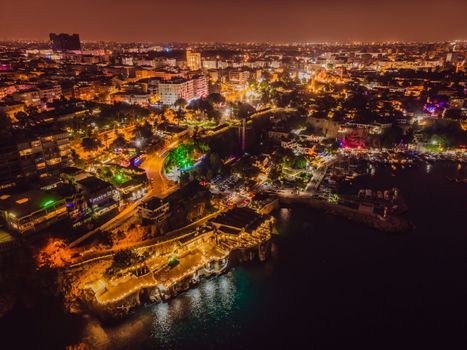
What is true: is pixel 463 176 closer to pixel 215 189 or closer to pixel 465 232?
pixel 465 232

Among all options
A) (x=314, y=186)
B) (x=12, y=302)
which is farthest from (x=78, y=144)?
(x=314, y=186)

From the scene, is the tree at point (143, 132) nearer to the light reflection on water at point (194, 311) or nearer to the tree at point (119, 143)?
the tree at point (119, 143)

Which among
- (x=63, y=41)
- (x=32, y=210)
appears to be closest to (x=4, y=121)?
(x=32, y=210)

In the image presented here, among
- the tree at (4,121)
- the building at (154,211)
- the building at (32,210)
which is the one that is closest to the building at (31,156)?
the building at (32,210)

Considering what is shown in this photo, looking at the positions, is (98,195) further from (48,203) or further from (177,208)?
(177,208)

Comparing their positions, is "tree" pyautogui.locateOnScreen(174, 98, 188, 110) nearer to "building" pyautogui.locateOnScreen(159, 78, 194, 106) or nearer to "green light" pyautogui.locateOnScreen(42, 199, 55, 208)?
"building" pyautogui.locateOnScreen(159, 78, 194, 106)

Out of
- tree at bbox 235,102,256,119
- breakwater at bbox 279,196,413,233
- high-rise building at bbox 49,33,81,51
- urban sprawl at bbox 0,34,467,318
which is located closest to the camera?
A: urban sprawl at bbox 0,34,467,318

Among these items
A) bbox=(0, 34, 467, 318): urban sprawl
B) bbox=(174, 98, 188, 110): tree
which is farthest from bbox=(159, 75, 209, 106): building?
bbox=(174, 98, 188, 110): tree
